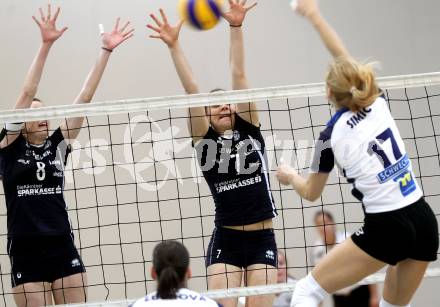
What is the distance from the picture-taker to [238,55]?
5516mm

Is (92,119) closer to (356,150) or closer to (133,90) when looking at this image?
(133,90)

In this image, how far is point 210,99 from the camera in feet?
17.8

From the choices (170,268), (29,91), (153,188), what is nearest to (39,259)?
(29,91)

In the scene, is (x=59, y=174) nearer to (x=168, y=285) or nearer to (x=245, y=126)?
(x=245, y=126)

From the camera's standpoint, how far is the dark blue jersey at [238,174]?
5.35 meters

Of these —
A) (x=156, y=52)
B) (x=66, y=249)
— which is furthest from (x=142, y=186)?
(x=66, y=249)

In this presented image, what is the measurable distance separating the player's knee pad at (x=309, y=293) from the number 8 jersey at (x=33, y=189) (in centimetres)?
202

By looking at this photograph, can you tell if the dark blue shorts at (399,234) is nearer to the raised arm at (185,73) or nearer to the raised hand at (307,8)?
the raised hand at (307,8)

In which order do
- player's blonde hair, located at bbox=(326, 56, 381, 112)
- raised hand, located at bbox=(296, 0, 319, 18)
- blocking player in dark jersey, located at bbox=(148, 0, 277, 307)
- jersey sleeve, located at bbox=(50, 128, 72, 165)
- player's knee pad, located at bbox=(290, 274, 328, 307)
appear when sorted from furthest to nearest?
jersey sleeve, located at bbox=(50, 128, 72, 165), blocking player in dark jersey, located at bbox=(148, 0, 277, 307), raised hand, located at bbox=(296, 0, 319, 18), player's knee pad, located at bbox=(290, 274, 328, 307), player's blonde hair, located at bbox=(326, 56, 381, 112)

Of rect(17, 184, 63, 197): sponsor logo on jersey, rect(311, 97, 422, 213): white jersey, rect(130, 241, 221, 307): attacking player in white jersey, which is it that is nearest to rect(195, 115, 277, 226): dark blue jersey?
rect(17, 184, 63, 197): sponsor logo on jersey

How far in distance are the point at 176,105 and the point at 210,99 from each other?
242 mm

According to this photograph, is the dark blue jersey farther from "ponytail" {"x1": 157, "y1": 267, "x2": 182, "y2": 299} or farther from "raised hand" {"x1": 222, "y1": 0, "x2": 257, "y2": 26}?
"ponytail" {"x1": 157, "y1": 267, "x2": 182, "y2": 299}

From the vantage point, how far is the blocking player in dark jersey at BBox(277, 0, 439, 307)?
4066 millimetres

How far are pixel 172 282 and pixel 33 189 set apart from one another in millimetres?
2131
